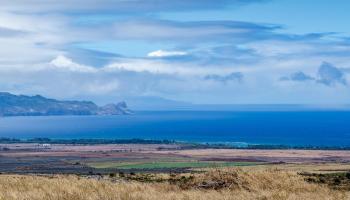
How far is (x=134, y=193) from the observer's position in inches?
1137

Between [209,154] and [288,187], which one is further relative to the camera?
[209,154]

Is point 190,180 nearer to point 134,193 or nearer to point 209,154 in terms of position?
point 134,193

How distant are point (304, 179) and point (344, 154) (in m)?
111

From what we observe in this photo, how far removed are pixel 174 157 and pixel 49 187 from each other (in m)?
110

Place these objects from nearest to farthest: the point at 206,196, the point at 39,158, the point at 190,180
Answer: the point at 206,196
the point at 190,180
the point at 39,158

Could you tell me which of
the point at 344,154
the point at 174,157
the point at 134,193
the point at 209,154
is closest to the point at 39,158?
the point at 174,157

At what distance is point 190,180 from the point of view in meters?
37.9

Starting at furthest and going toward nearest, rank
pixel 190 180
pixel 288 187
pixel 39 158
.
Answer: pixel 39 158 → pixel 190 180 → pixel 288 187

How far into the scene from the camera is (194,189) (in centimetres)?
3338

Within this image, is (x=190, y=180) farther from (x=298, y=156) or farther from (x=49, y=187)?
(x=298, y=156)

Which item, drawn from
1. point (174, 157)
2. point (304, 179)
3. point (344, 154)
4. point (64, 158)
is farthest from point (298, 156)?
point (304, 179)

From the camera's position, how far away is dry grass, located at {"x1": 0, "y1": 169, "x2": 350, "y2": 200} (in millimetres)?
27547

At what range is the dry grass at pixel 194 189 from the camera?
27.5 m

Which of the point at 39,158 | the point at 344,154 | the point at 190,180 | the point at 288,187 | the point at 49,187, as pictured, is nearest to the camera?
the point at 49,187
